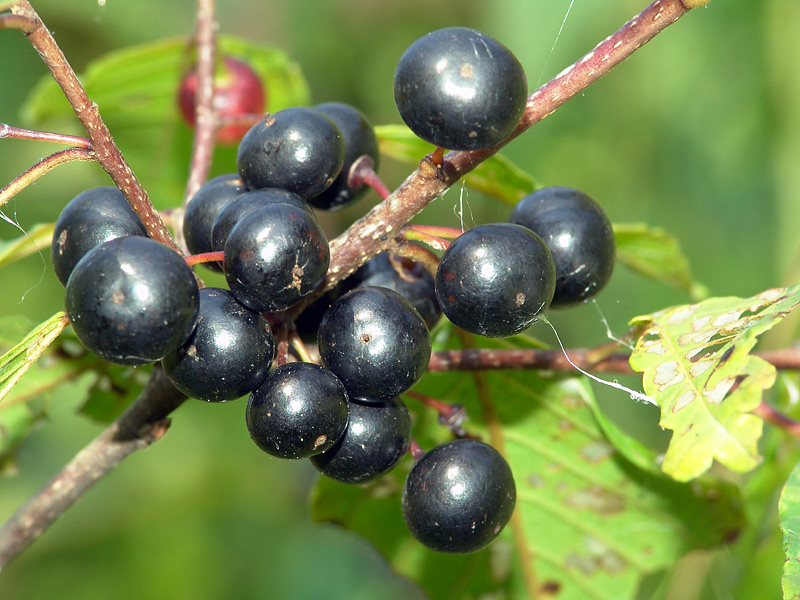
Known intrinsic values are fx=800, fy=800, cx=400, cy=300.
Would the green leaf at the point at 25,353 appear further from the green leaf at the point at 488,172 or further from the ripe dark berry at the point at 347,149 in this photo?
the green leaf at the point at 488,172

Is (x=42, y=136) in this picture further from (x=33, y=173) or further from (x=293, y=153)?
(x=293, y=153)

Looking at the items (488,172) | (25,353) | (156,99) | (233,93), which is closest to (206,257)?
(25,353)

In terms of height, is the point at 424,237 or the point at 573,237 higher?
the point at 424,237

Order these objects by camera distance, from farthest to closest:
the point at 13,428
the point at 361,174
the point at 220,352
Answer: the point at 13,428, the point at 361,174, the point at 220,352

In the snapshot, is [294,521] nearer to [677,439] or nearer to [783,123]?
[783,123]

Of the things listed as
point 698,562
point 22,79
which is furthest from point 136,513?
point 698,562

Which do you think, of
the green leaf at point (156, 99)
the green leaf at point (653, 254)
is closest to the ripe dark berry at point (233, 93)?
the green leaf at point (156, 99)
